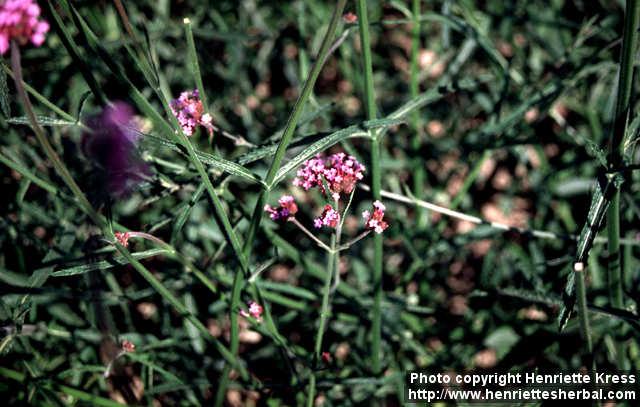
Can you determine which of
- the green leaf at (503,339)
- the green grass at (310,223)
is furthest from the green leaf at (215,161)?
the green leaf at (503,339)

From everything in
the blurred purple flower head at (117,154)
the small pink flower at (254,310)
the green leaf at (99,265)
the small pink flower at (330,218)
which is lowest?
the small pink flower at (254,310)

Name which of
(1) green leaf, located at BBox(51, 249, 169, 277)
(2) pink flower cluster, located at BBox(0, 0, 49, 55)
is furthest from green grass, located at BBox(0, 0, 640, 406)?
(2) pink flower cluster, located at BBox(0, 0, 49, 55)

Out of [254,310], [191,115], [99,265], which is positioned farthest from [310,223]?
[99,265]

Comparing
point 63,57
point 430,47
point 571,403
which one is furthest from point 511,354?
point 63,57

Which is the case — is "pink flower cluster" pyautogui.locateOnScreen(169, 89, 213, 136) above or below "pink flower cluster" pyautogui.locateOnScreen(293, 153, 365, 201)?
above

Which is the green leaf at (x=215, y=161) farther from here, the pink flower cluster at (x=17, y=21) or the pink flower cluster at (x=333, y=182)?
the pink flower cluster at (x=17, y=21)

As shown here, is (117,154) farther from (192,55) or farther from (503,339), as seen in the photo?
(503,339)

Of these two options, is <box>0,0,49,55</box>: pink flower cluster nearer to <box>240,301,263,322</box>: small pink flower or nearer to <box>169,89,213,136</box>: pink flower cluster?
<box>169,89,213,136</box>: pink flower cluster
